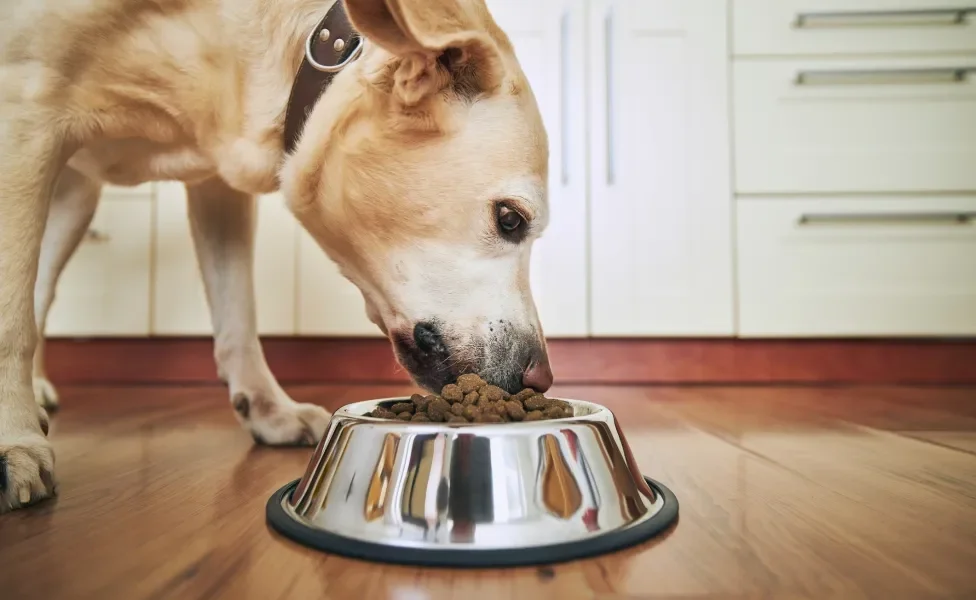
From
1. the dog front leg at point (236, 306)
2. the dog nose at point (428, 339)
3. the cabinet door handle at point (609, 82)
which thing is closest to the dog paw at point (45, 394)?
the dog front leg at point (236, 306)

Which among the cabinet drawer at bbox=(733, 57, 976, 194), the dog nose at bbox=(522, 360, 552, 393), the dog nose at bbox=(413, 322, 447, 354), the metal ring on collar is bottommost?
the dog nose at bbox=(522, 360, 552, 393)

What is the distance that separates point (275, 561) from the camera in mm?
610

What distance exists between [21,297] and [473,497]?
0.69 meters

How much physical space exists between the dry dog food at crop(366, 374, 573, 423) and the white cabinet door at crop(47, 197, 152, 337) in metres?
1.87

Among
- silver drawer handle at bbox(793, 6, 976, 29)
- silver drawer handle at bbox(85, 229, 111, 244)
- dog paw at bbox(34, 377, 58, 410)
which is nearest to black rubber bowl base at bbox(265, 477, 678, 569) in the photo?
dog paw at bbox(34, 377, 58, 410)

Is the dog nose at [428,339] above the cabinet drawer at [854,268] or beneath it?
beneath

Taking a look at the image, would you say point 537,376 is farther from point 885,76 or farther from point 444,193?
point 885,76

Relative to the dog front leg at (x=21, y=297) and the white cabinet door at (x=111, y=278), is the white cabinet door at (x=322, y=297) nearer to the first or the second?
the white cabinet door at (x=111, y=278)

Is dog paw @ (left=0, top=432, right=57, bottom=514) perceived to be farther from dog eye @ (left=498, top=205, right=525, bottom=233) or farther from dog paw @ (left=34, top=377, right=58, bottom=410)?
dog paw @ (left=34, top=377, right=58, bottom=410)

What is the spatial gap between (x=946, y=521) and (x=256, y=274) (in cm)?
209

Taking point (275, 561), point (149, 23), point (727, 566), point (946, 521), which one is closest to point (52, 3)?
point (149, 23)

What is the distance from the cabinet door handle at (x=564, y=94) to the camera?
91.4 inches

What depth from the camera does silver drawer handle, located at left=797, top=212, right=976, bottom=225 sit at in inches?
89.3

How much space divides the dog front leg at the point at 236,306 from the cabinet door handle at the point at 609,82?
1298 mm
